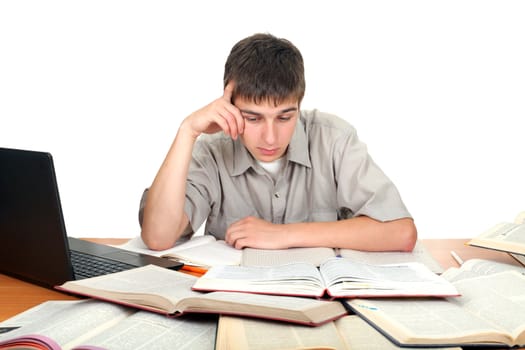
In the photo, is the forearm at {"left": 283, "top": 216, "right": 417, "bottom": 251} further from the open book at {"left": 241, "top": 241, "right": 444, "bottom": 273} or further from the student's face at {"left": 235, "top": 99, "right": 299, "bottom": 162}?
the student's face at {"left": 235, "top": 99, "right": 299, "bottom": 162}

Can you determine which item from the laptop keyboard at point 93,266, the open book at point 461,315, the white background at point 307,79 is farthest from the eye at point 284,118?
the white background at point 307,79

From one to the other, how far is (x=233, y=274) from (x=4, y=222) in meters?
0.52

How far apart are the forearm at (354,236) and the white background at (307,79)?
2085 mm

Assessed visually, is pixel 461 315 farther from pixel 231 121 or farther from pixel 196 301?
pixel 231 121

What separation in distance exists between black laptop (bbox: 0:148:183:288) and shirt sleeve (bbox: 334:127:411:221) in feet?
2.01

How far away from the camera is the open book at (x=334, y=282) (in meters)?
0.98

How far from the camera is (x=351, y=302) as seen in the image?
96cm

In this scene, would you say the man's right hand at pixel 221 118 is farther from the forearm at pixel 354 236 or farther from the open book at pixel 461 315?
the open book at pixel 461 315

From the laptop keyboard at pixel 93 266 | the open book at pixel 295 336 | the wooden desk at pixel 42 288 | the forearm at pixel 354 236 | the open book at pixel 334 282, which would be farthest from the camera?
the forearm at pixel 354 236

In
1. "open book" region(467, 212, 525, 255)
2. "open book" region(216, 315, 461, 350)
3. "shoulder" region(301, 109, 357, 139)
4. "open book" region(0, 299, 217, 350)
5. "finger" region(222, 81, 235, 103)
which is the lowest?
"open book" region(467, 212, 525, 255)

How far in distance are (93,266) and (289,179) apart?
2.59 feet

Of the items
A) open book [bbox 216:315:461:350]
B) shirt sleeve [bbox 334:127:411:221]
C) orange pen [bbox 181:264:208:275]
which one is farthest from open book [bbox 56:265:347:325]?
shirt sleeve [bbox 334:127:411:221]

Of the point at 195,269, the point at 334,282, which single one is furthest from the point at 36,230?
the point at 334,282

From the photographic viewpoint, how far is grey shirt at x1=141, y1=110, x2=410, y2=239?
186 cm
